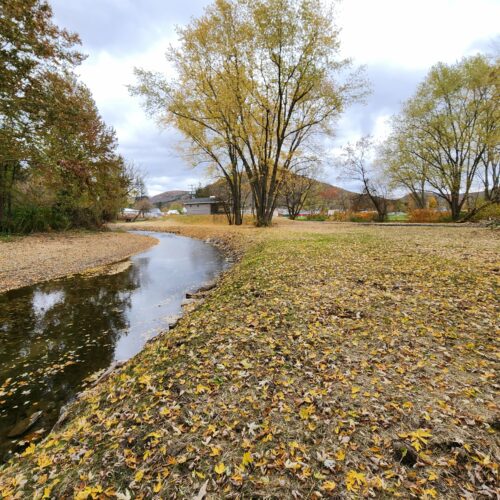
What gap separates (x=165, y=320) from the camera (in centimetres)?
676

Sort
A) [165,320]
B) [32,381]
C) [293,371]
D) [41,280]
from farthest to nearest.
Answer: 1. [41,280]
2. [165,320]
3. [32,381]
4. [293,371]

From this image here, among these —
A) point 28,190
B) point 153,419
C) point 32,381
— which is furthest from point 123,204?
point 153,419

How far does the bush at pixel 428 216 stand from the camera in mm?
24731

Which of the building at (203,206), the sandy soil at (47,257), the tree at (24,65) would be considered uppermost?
the tree at (24,65)

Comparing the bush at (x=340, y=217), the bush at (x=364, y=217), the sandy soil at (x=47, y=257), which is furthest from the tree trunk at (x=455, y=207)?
the sandy soil at (x=47, y=257)

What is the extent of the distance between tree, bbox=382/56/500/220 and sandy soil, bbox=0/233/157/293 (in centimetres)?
2426

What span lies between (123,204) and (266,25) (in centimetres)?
2175

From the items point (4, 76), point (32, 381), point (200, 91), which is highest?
point (200, 91)

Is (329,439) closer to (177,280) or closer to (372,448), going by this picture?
(372,448)

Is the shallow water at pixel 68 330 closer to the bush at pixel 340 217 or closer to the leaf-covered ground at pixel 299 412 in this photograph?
the leaf-covered ground at pixel 299 412

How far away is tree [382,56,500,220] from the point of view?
2019 centimetres

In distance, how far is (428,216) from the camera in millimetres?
25828

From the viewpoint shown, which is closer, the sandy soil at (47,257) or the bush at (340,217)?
the sandy soil at (47,257)

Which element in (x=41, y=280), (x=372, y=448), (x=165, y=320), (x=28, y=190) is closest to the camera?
(x=372, y=448)
